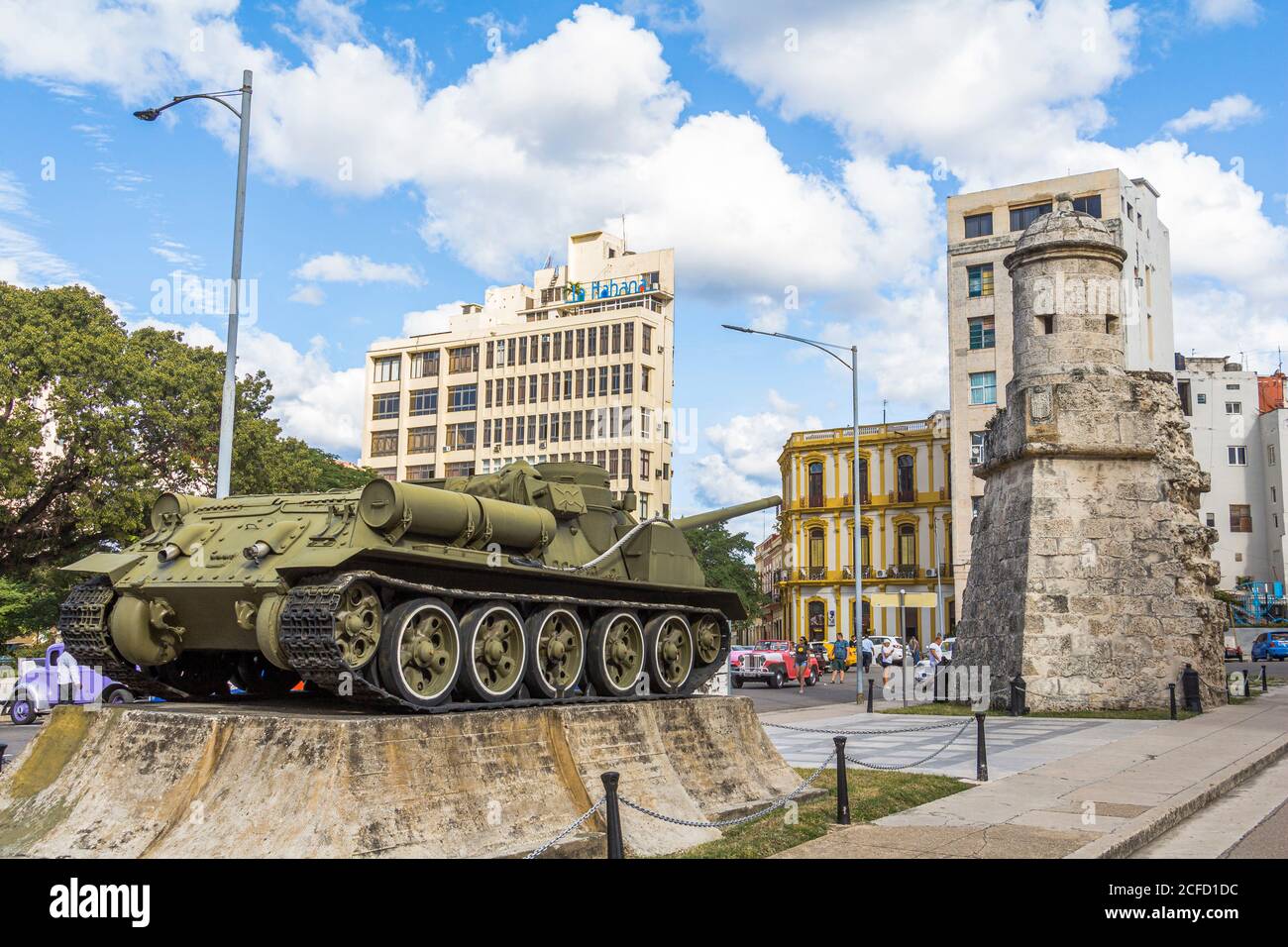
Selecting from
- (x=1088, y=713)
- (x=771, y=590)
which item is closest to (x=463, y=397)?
(x=771, y=590)

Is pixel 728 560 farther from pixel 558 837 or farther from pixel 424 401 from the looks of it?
pixel 558 837

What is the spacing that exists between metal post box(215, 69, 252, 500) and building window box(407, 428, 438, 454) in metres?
52.5

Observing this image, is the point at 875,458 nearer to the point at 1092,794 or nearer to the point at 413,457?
the point at 413,457

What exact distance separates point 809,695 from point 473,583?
2346cm

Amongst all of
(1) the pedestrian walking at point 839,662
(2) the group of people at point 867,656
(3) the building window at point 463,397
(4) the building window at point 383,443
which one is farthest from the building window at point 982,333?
(4) the building window at point 383,443

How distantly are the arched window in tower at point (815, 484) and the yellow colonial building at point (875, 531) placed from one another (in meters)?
0.05

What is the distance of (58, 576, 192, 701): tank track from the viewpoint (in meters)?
9.73

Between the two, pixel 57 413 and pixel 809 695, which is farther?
pixel 809 695

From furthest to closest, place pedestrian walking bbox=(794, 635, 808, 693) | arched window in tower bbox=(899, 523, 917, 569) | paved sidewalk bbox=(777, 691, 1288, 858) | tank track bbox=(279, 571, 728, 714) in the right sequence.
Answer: arched window in tower bbox=(899, 523, 917, 569)
pedestrian walking bbox=(794, 635, 808, 693)
paved sidewalk bbox=(777, 691, 1288, 858)
tank track bbox=(279, 571, 728, 714)

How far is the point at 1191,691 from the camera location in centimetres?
2219

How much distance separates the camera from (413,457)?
230ft

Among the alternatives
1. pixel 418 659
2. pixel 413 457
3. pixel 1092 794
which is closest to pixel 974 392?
pixel 413 457

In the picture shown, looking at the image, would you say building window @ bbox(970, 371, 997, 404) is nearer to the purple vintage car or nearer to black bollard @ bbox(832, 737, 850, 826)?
the purple vintage car

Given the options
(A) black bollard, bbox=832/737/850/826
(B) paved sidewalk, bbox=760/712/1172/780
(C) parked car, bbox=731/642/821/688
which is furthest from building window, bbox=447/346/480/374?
(A) black bollard, bbox=832/737/850/826
